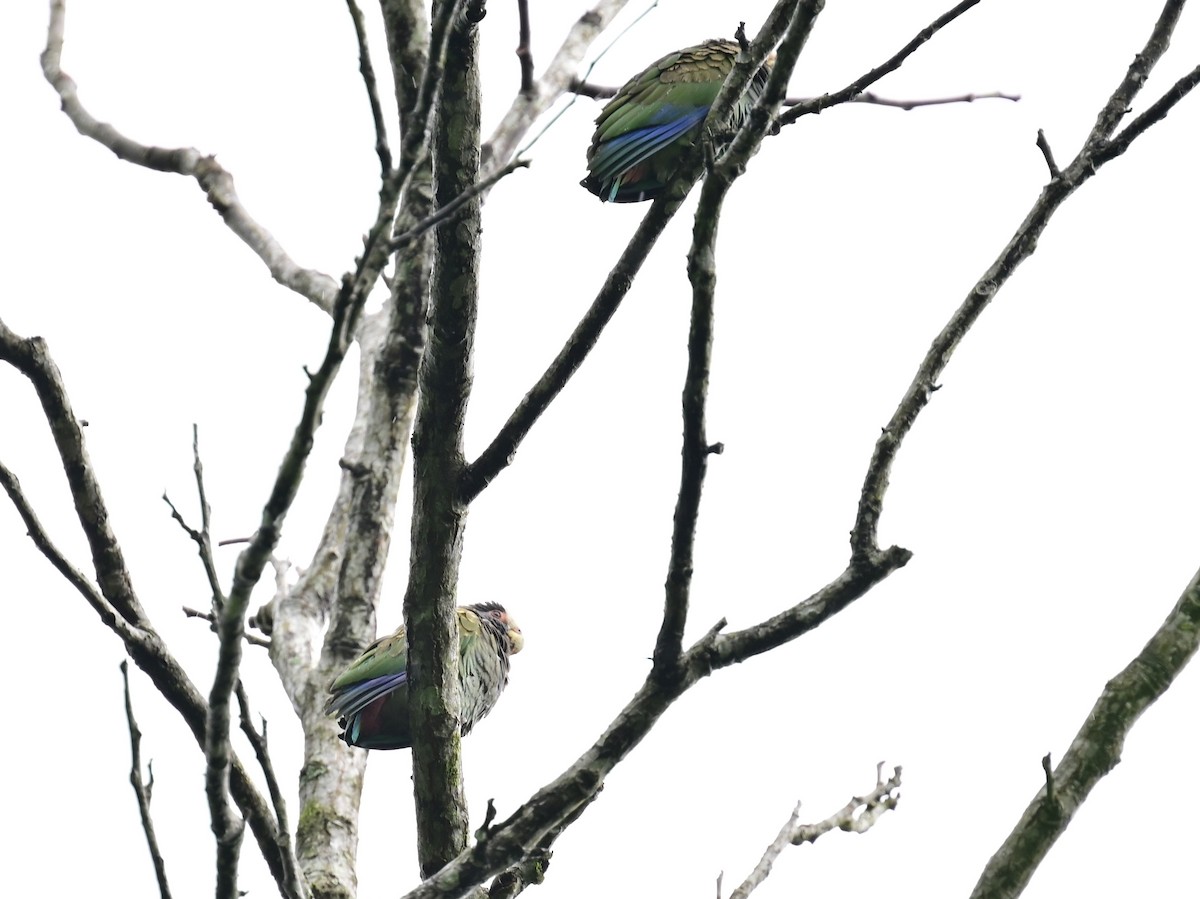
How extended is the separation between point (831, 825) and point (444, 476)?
196 centimetres

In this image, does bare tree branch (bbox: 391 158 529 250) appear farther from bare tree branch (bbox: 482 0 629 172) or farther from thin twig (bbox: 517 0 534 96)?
bare tree branch (bbox: 482 0 629 172)

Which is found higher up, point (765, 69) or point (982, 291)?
point (765, 69)

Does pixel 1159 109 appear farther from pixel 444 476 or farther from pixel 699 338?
pixel 444 476

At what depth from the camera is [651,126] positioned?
16.6 feet

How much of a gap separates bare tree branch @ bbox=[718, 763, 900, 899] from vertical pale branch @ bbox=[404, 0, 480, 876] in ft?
3.34

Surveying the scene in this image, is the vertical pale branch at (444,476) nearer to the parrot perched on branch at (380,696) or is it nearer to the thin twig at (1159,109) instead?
the parrot perched on branch at (380,696)

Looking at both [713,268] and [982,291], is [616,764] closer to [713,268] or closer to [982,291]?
[713,268]

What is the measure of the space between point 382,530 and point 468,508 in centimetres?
185

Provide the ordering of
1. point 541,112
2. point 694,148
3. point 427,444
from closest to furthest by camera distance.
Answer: point 427,444
point 694,148
point 541,112

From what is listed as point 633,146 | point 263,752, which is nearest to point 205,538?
point 263,752

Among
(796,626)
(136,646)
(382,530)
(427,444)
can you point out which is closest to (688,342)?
(796,626)

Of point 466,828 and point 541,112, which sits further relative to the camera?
point 541,112

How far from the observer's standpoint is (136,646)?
2.58 meters

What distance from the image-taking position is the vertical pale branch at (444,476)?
2676 millimetres
